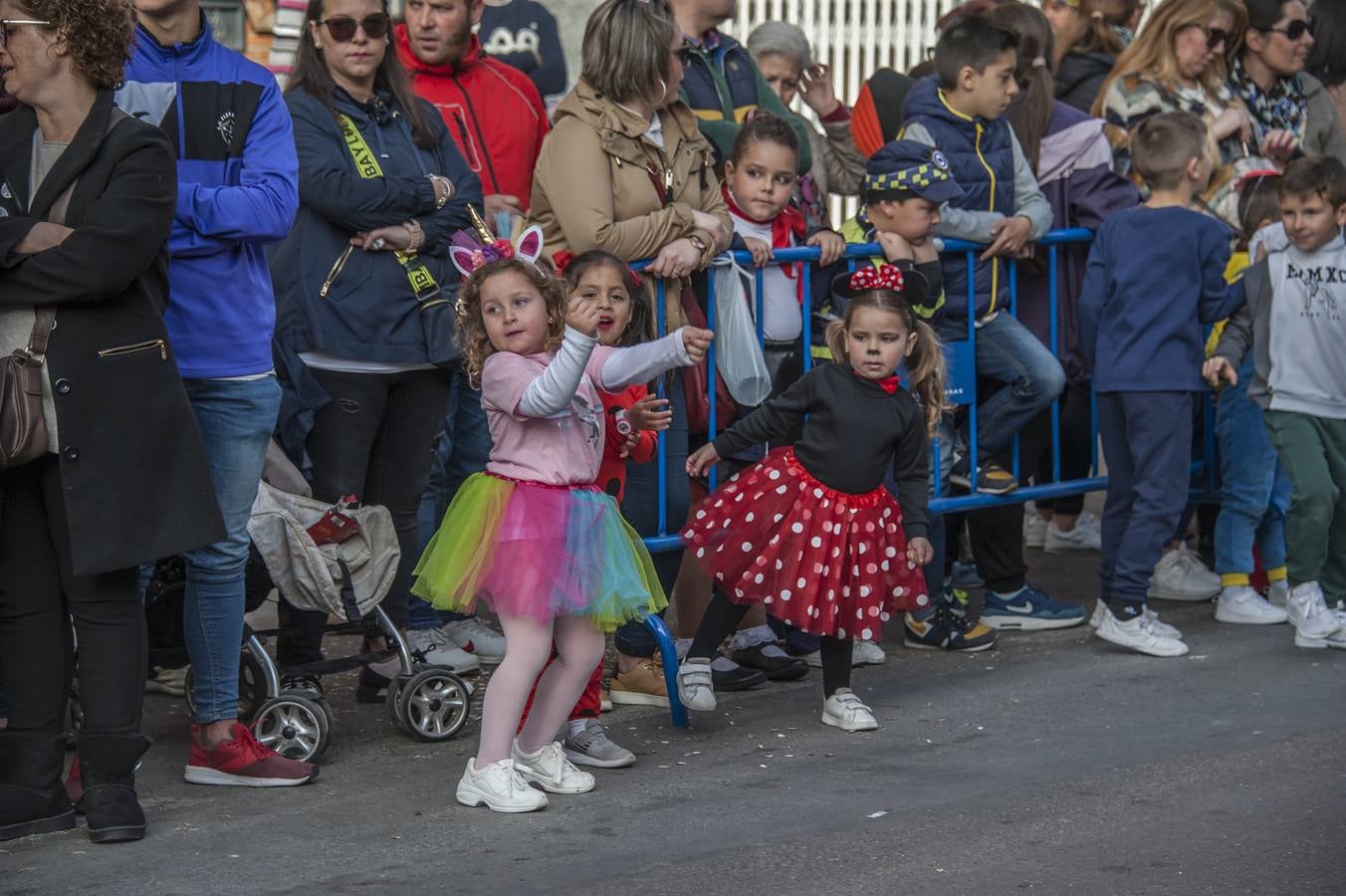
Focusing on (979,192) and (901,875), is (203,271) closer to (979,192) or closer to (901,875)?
(901,875)

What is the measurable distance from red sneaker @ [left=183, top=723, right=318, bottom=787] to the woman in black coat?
444mm

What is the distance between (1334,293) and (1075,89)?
2.23 meters

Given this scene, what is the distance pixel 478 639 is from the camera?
7445mm

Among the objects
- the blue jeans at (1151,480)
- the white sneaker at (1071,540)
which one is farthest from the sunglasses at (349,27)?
the white sneaker at (1071,540)

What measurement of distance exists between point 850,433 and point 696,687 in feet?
3.11

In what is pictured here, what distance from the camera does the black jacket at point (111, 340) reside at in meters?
4.98

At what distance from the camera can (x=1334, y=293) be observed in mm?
7598

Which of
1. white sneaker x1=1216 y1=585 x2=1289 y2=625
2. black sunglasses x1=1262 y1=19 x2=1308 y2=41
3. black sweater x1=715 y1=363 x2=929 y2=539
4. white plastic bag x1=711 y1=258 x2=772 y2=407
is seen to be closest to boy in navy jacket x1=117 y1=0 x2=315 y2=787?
black sweater x1=715 y1=363 x2=929 y2=539

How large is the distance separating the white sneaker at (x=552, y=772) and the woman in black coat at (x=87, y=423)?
105 cm

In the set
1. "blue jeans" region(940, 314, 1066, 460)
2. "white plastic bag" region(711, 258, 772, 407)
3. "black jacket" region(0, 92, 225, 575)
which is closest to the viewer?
"black jacket" region(0, 92, 225, 575)

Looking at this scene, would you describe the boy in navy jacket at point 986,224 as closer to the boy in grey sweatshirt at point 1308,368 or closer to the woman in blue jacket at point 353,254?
the boy in grey sweatshirt at point 1308,368

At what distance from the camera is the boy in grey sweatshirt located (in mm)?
7547

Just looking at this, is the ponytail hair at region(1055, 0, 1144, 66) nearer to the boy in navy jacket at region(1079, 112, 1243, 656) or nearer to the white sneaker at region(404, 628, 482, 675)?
the boy in navy jacket at region(1079, 112, 1243, 656)

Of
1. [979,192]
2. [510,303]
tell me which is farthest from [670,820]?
[979,192]
